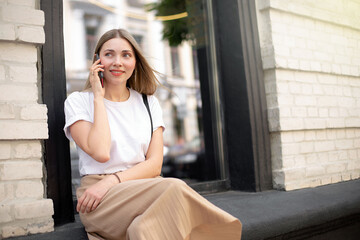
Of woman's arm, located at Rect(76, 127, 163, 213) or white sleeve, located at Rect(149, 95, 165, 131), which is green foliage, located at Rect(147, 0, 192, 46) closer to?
white sleeve, located at Rect(149, 95, 165, 131)

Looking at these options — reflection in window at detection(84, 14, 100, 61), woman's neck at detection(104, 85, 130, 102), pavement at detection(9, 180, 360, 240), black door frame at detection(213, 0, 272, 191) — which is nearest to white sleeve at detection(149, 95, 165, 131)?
woman's neck at detection(104, 85, 130, 102)

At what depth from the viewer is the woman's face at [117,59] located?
2.10 metres

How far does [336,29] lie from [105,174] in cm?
307

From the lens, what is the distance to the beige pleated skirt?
5.15 feet

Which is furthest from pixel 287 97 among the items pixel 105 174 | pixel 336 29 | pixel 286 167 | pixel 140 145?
pixel 105 174

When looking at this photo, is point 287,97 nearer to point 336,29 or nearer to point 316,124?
point 316,124

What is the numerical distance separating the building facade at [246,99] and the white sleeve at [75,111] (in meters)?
0.19

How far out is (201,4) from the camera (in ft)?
11.7

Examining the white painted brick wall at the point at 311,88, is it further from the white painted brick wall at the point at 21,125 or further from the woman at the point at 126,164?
the white painted brick wall at the point at 21,125

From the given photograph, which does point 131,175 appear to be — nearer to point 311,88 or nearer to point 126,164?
point 126,164

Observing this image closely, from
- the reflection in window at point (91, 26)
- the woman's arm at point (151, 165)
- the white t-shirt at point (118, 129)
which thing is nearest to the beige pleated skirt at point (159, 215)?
the woman's arm at point (151, 165)

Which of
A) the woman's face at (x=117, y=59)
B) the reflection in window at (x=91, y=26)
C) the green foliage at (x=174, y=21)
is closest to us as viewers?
the woman's face at (x=117, y=59)

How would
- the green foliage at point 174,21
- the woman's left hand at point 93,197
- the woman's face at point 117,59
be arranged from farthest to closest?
the green foliage at point 174,21, the woman's face at point 117,59, the woman's left hand at point 93,197

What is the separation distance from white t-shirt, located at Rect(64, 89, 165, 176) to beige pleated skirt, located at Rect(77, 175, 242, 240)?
1.05 feet
